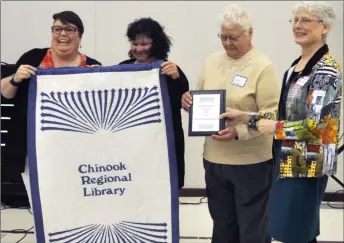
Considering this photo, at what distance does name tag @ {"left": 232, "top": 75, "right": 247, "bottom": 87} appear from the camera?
226cm

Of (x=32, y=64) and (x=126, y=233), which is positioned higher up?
(x=32, y=64)

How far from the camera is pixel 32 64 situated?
7.57 ft

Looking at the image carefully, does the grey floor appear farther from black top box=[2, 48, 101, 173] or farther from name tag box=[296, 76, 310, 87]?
name tag box=[296, 76, 310, 87]

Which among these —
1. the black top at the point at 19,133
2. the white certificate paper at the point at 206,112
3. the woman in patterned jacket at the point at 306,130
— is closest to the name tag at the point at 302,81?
the woman in patterned jacket at the point at 306,130

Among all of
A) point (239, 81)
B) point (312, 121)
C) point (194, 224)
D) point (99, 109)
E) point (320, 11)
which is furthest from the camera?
point (194, 224)

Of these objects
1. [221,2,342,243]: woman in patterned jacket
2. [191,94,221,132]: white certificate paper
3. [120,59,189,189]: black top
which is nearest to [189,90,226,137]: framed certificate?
[191,94,221,132]: white certificate paper

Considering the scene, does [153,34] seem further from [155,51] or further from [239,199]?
[239,199]

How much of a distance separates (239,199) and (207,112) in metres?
0.48

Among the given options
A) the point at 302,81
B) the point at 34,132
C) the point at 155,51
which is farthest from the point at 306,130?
the point at 34,132

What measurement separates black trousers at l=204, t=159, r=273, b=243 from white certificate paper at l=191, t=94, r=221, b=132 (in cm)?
25

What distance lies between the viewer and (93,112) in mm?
2156

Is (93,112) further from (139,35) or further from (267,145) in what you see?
(267,145)

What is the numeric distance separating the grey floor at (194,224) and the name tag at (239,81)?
4.70 ft

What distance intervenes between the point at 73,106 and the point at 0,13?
279 cm
